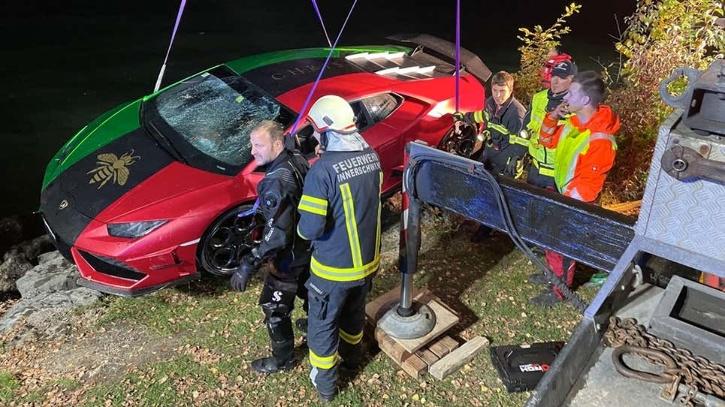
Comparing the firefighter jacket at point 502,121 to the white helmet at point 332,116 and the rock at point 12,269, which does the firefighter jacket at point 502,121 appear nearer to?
the white helmet at point 332,116

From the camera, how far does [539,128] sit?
4914 millimetres

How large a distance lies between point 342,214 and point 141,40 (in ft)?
42.3

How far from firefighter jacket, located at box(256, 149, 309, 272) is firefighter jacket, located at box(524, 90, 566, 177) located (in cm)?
210

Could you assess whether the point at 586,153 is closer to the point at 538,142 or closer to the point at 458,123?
the point at 538,142

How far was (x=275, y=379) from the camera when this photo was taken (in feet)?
13.3

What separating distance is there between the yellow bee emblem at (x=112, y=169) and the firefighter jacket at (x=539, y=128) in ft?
10.7

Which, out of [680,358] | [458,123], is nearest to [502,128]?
[458,123]

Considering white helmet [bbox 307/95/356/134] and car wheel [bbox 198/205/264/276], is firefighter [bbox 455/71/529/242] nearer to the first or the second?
car wheel [bbox 198/205/264/276]

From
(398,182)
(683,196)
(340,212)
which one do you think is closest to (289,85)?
(398,182)

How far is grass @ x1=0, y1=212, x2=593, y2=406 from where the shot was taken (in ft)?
12.9

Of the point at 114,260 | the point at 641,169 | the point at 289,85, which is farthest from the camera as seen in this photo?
the point at 641,169

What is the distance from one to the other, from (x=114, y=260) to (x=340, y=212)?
2.02m

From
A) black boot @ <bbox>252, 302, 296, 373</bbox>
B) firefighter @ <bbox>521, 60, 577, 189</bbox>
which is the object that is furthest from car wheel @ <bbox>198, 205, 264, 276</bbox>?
firefighter @ <bbox>521, 60, 577, 189</bbox>

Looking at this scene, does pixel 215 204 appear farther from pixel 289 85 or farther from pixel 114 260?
pixel 289 85
